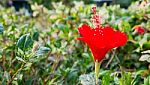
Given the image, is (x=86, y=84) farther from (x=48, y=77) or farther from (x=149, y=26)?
(x=149, y=26)

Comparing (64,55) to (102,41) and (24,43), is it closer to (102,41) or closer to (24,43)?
(24,43)

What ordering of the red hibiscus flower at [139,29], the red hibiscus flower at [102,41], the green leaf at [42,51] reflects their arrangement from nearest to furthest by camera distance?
the red hibiscus flower at [102,41], the green leaf at [42,51], the red hibiscus flower at [139,29]

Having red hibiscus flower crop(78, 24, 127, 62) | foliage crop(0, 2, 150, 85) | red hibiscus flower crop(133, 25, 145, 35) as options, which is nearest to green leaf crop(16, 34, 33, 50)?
foliage crop(0, 2, 150, 85)

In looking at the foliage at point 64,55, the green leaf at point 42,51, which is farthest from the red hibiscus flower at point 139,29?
the green leaf at point 42,51

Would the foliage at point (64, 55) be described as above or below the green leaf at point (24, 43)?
below

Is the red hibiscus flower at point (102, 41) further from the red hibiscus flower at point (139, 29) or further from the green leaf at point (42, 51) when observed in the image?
the red hibiscus flower at point (139, 29)

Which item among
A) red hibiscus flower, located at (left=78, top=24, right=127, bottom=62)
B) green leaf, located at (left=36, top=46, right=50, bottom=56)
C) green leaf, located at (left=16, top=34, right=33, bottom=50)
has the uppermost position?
red hibiscus flower, located at (left=78, top=24, right=127, bottom=62)

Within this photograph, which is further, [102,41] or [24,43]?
[24,43]

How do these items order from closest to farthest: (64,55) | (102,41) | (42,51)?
(102,41) → (42,51) → (64,55)

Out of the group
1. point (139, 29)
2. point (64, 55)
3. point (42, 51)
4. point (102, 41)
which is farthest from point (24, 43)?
point (139, 29)

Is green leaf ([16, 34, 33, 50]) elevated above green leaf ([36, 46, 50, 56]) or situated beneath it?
elevated above

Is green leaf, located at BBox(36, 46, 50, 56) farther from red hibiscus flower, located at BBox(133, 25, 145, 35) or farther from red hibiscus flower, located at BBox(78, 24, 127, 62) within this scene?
red hibiscus flower, located at BBox(133, 25, 145, 35)

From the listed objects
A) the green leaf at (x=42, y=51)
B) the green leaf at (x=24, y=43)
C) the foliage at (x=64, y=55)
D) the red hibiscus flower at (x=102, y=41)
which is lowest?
the foliage at (x=64, y=55)

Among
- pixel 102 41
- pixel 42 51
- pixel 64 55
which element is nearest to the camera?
pixel 102 41
